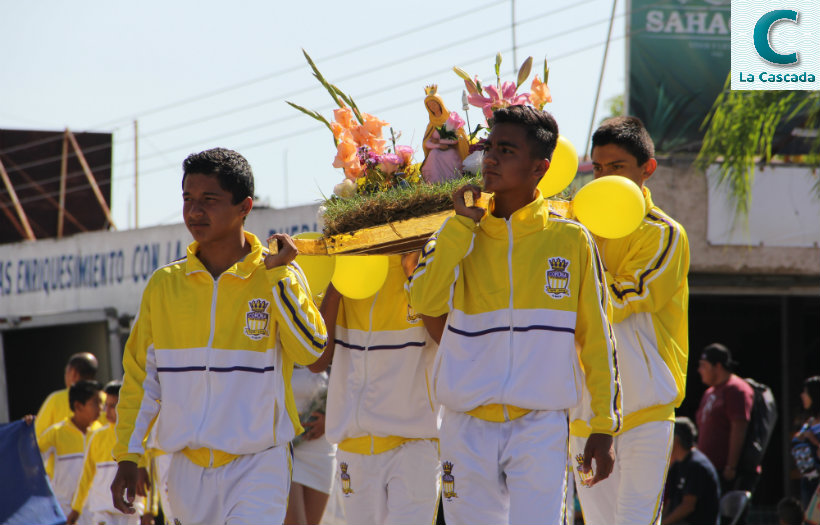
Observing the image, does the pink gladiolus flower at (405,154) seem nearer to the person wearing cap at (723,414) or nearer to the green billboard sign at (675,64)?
the person wearing cap at (723,414)

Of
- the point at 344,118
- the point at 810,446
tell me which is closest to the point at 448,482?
the point at 344,118

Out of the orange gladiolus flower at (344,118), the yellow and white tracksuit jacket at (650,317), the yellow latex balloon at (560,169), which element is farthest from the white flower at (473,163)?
the yellow and white tracksuit jacket at (650,317)

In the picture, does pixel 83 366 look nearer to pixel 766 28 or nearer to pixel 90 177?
pixel 766 28

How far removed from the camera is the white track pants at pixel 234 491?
5.02m

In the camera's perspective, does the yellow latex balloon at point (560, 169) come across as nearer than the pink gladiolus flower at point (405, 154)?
Yes

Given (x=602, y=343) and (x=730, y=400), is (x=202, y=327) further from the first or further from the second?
(x=730, y=400)

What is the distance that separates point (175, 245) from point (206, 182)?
1109cm

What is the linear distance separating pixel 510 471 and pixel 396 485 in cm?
144

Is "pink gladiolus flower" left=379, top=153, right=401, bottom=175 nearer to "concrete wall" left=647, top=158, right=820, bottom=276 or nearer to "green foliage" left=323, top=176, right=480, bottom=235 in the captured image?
"green foliage" left=323, top=176, right=480, bottom=235

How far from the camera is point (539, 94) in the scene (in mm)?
5797

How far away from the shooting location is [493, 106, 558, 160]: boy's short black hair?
5.10 m

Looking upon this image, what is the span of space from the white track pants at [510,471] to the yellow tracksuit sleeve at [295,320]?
2.65ft

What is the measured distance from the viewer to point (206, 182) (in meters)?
5.26

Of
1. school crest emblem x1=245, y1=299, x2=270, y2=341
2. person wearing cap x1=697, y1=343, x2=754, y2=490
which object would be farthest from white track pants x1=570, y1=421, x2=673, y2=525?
person wearing cap x1=697, y1=343, x2=754, y2=490
